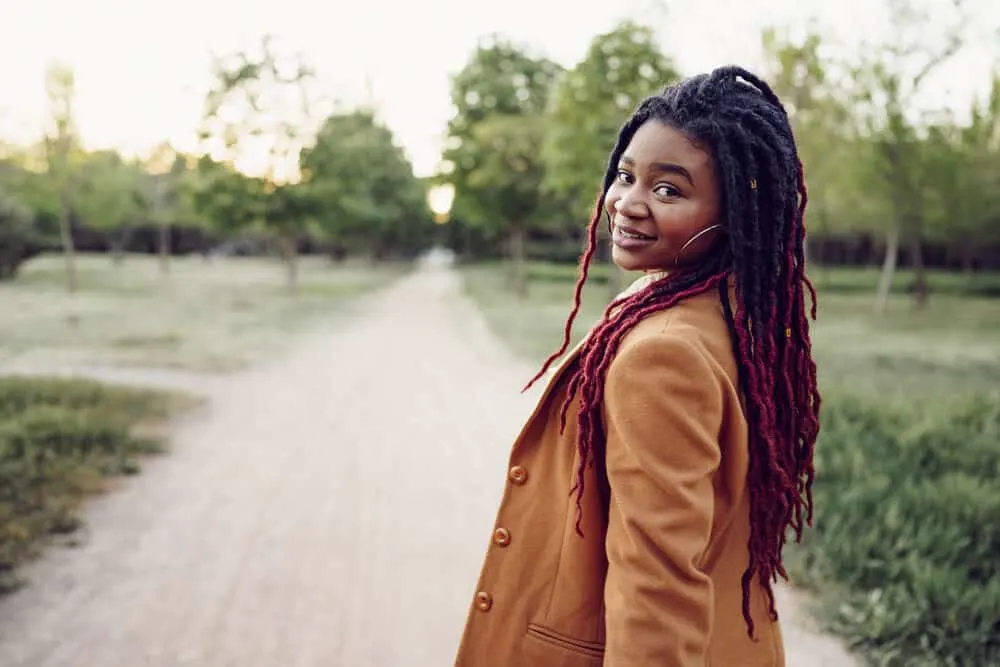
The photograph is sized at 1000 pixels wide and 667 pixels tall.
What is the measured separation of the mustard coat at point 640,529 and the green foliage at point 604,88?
43.7ft

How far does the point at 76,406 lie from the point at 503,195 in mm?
18002

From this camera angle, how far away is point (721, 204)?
1368 mm

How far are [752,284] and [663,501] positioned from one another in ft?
1.41

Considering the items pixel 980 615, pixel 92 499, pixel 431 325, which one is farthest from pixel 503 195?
pixel 980 615

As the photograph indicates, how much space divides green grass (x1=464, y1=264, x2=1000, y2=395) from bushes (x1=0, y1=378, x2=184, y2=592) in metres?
6.08

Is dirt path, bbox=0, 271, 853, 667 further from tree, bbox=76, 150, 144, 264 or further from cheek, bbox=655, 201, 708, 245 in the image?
tree, bbox=76, 150, 144, 264

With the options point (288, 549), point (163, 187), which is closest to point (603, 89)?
point (288, 549)

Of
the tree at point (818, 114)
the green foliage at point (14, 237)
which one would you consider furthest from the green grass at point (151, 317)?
the tree at point (818, 114)

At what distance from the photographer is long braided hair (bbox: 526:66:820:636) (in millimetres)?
1362

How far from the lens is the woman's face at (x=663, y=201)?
1.36 meters

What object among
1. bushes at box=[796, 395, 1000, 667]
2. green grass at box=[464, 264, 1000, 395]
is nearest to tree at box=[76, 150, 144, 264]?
green grass at box=[464, 264, 1000, 395]

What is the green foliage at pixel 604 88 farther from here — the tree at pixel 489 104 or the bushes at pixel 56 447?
the bushes at pixel 56 447

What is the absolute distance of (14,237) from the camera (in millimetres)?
20484

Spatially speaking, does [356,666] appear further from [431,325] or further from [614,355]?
[431,325]
